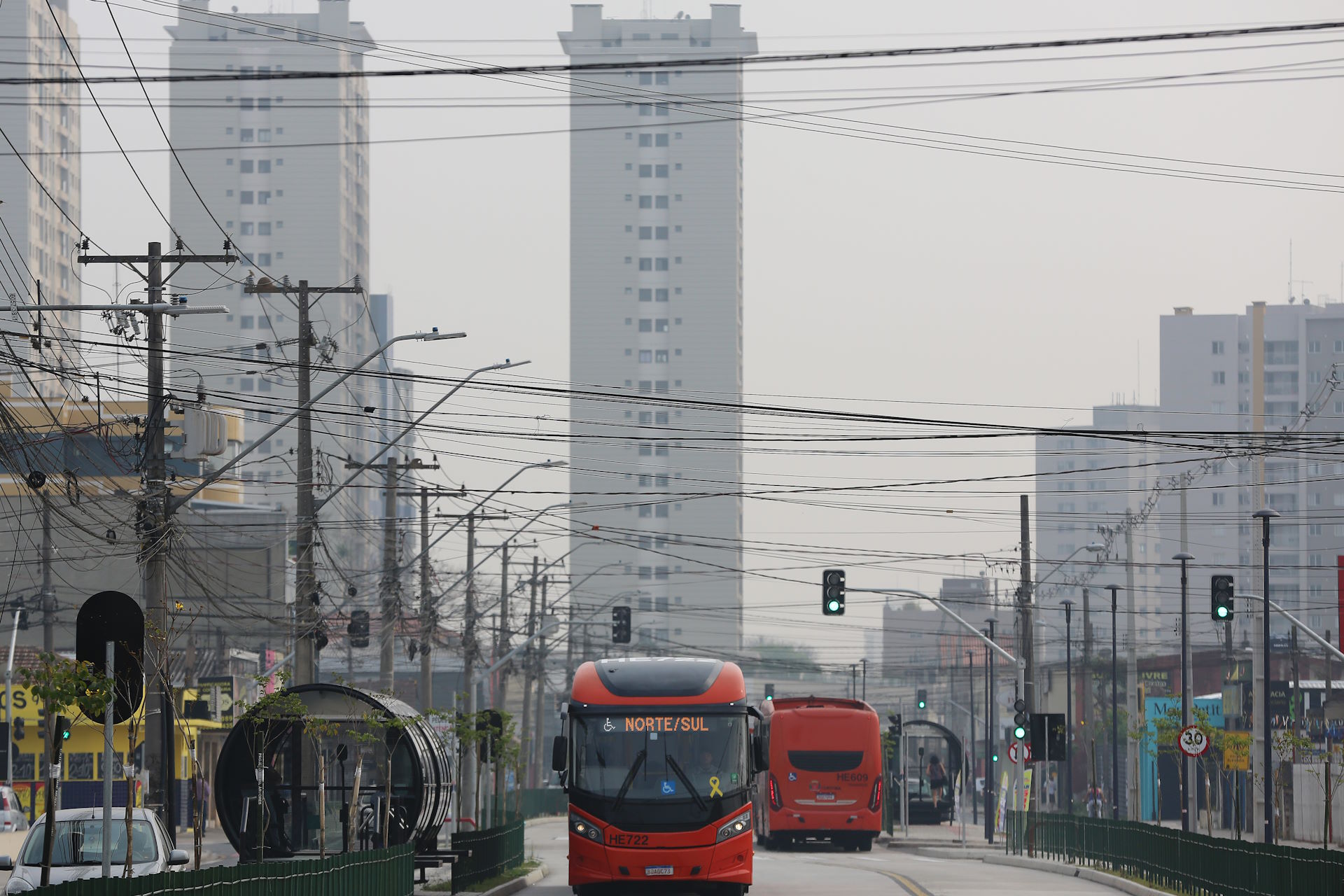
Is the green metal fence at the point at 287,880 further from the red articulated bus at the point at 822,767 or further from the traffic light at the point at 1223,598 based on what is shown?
the red articulated bus at the point at 822,767

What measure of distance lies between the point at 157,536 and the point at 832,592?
19.9 metres

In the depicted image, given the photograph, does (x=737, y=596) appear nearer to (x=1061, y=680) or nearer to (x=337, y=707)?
(x=1061, y=680)

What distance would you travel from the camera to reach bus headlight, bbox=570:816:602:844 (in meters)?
25.4

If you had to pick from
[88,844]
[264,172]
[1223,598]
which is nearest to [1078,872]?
[1223,598]

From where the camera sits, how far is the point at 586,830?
83.7 ft

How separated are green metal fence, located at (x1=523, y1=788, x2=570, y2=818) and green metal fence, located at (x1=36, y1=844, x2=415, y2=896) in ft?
179

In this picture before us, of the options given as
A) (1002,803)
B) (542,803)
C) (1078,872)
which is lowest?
(542,803)

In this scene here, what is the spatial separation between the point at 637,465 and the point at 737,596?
607 inches

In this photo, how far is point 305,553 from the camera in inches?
1388

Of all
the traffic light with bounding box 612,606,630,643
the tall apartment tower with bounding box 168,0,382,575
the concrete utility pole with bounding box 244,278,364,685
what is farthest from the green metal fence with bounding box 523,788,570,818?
the tall apartment tower with bounding box 168,0,382,575

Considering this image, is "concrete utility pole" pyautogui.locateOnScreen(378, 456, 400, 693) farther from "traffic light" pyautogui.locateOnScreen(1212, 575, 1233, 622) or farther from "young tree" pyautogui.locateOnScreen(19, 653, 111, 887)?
"young tree" pyautogui.locateOnScreen(19, 653, 111, 887)

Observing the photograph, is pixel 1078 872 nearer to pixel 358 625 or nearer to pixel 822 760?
pixel 822 760

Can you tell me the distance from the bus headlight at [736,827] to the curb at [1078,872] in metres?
6.07

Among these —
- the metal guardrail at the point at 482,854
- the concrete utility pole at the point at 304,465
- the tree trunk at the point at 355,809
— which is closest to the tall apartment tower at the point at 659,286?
the concrete utility pole at the point at 304,465
